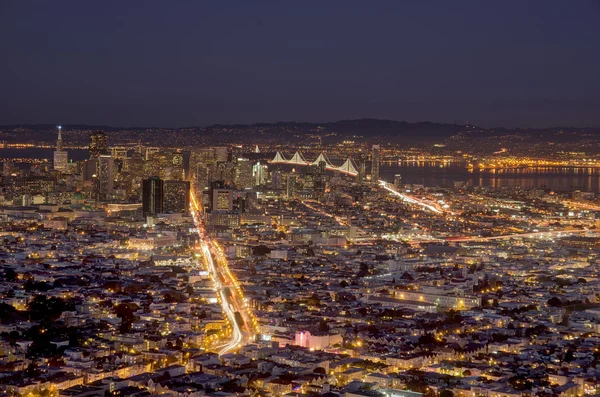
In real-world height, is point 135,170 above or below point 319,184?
above

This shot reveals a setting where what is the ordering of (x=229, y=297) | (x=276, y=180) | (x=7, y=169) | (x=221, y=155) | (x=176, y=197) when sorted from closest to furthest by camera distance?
(x=229, y=297) < (x=176, y=197) < (x=7, y=169) < (x=276, y=180) < (x=221, y=155)

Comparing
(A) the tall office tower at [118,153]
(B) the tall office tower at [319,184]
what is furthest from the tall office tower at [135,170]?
(B) the tall office tower at [319,184]

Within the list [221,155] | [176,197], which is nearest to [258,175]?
[221,155]

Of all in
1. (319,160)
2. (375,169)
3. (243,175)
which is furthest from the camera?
(319,160)

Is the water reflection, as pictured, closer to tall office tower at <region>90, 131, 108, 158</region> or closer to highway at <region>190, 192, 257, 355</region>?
tall office tower at <region>90, 131, 108, 158</region>

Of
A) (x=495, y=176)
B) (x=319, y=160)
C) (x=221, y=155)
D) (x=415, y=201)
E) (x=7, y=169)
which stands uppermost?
(x=221, y=155)

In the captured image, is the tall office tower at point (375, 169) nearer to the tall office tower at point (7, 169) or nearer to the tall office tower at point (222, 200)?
the tall office tower at point (7, 169)

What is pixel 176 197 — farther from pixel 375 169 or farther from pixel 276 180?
pixel 375 169

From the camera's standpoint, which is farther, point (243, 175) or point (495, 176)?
point (495, 176)

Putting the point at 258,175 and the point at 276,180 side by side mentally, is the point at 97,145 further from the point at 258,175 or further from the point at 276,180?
the point at 276,180
